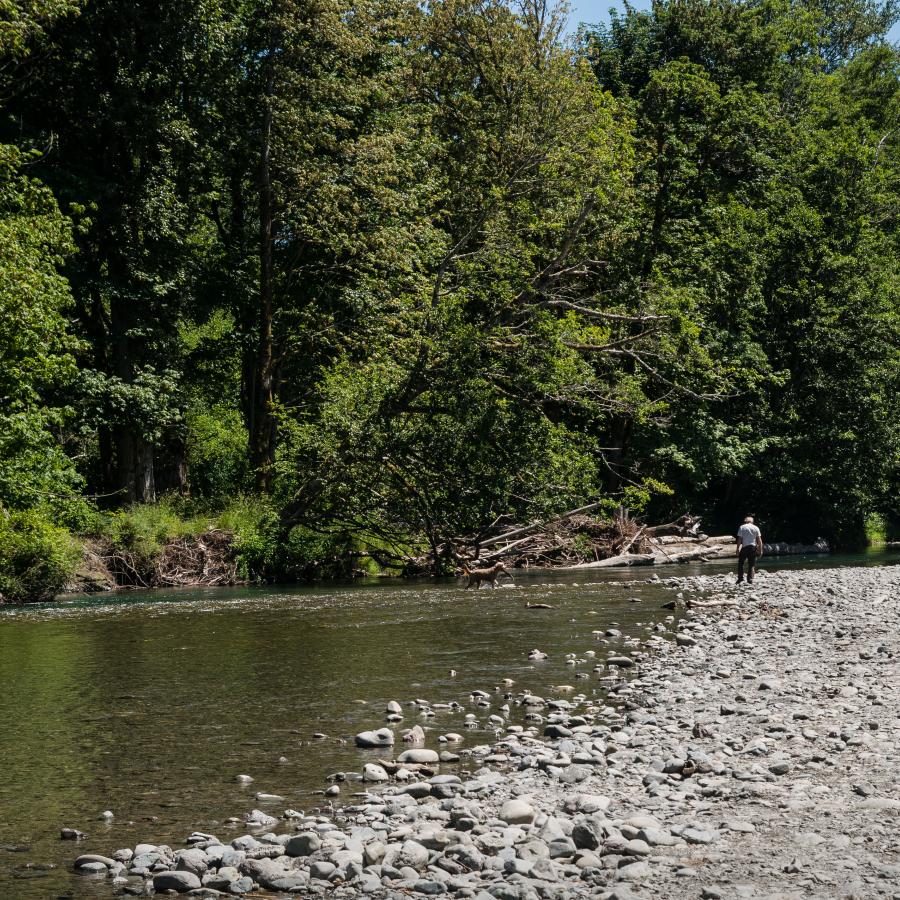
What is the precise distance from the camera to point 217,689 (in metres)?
11.9

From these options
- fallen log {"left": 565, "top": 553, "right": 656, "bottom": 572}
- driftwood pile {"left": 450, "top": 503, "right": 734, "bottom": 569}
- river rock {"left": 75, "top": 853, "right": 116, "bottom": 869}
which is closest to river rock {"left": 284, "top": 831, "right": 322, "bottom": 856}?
river rock {"left": 75, "top": 853, "right": 116, "bottom": 869}

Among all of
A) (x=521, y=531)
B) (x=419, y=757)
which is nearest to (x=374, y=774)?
(x=419, y=757)

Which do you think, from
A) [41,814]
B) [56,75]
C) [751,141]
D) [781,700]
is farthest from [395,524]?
[751,141]

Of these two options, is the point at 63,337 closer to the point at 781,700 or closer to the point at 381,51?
the point at 381,51

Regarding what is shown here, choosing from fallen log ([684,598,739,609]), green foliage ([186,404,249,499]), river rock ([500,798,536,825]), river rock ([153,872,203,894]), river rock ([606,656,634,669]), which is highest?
green foliage ([186,404,249,499])

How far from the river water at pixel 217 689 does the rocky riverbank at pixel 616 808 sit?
1.42 feet

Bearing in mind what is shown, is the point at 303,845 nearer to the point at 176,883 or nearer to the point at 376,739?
the point at 176,883

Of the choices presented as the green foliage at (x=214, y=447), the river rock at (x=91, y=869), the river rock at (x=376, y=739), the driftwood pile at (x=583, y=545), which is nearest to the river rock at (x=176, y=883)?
the river rock at (x=91, y=869)

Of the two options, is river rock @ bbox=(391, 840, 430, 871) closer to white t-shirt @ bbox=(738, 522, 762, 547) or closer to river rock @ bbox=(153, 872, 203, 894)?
river rock @ bbox=(153, 872, 203, 894)

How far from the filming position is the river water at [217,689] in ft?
24.2

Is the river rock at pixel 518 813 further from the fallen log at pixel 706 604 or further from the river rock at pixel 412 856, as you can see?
the fallen log at pixel 706 604

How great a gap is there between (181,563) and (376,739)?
19734mm

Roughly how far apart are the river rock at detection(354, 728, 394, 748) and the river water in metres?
0.12

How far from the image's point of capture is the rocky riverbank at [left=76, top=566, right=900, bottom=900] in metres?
5.83
